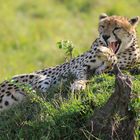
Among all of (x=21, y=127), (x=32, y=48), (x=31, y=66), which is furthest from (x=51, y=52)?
(x=21, y=127)

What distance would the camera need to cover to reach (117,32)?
23.5ft

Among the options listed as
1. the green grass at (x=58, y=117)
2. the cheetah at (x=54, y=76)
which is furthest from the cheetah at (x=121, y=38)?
the green grass at (x=58, y=117)

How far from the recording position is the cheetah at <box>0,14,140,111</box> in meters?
7.15

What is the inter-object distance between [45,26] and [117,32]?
6.82 metres

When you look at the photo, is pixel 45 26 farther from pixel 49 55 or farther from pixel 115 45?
pixel 115 45

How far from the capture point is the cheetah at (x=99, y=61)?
7148mm

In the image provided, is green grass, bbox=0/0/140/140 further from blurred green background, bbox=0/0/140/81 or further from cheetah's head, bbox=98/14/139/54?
cheetah's head, bbox=98/14/139/54

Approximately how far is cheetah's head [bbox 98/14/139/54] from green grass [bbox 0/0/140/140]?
0.49 m

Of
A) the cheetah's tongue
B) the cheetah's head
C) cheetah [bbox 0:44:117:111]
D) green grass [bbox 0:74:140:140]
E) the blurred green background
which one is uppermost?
the blurred green background

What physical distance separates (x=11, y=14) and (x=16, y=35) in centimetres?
122

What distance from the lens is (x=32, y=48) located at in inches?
512

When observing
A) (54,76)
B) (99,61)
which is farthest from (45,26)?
(99,61)

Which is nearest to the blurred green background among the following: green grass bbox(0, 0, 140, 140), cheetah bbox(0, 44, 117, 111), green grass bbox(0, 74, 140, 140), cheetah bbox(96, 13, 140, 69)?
green grass bbox(0, 0, 140, 140)

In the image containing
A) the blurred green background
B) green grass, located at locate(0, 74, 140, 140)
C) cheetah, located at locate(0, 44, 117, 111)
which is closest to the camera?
green grass, located at locate(0, 74, 140, 140)
